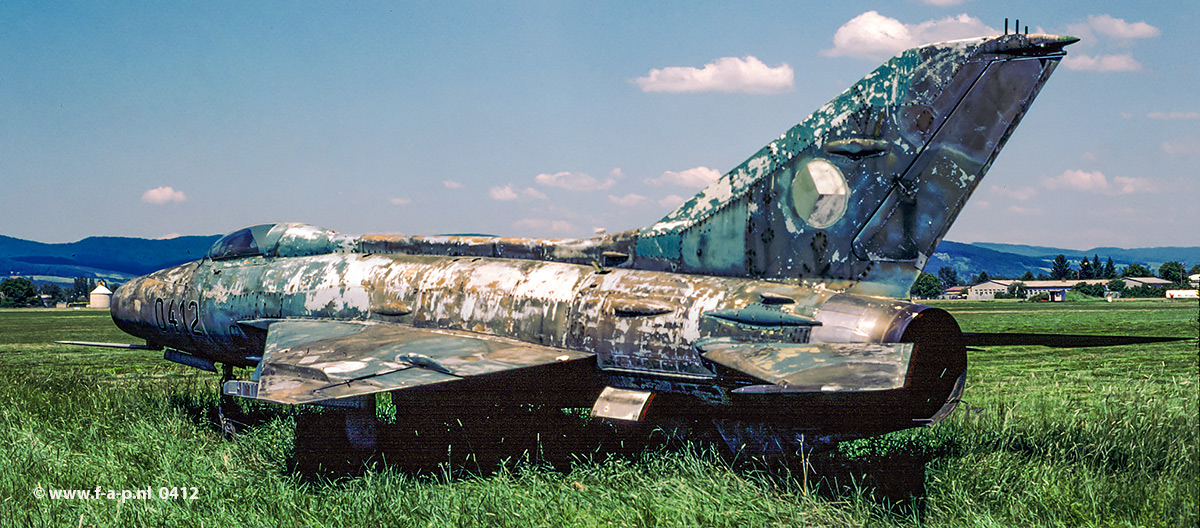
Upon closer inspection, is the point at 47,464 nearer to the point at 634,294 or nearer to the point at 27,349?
the point at 634,294

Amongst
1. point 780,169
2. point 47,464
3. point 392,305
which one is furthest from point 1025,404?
point 47,464

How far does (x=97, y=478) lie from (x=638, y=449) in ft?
17.9

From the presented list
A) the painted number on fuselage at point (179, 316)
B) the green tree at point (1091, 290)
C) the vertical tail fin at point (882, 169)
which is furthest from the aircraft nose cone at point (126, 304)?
the green tree at point (1091, 290)

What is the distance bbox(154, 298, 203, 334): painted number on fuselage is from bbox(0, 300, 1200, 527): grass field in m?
1.21

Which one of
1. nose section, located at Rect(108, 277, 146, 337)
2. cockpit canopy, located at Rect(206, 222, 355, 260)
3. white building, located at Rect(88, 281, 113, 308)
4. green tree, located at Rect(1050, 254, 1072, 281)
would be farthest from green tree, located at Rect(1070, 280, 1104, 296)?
white building, located at Rect(88, 281, 113, 308)

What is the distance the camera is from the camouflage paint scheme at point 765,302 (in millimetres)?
6770

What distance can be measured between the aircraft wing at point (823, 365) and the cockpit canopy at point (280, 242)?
624cm

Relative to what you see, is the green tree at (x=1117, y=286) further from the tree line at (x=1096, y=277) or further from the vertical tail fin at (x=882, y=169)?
the vertical tail fin at (x=882, y=169)

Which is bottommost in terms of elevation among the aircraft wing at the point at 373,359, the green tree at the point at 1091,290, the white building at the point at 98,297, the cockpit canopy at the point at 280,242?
the white building at the point at 98,297

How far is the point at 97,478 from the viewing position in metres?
8.00

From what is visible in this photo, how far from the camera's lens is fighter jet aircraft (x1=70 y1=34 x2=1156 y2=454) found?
267 inches

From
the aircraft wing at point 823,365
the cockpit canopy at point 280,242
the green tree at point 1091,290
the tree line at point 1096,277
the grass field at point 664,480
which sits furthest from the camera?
the green tree at point 1091,290

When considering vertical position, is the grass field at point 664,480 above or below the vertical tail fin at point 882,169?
below

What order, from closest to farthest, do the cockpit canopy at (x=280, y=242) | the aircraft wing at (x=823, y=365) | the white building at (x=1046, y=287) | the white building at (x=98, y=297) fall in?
the aircraft wing at (x=823, y=365) < the cockpit canopy at (x=280, y=242) < the white building at (x=98, y=297) < the white building at (x=1046, y=287)
